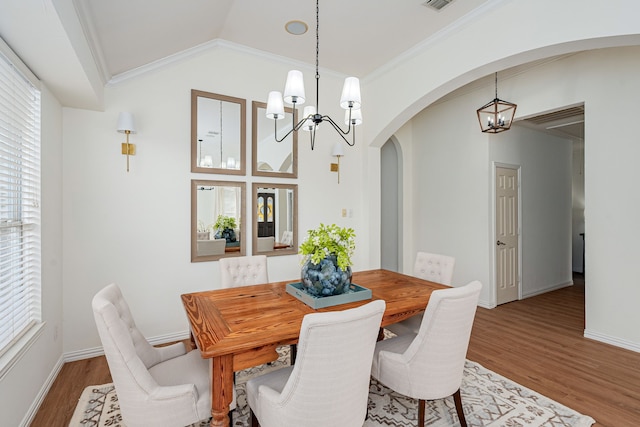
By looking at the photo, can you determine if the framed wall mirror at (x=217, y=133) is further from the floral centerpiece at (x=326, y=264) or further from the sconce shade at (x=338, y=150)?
the floral centerpiece at (x=326, y=264)

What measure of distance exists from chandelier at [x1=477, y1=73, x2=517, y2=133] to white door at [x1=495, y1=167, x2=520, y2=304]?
0.92m

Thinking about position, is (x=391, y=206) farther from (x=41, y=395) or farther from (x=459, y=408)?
(x=41, y=395)

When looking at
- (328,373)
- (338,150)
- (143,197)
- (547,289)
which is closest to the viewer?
(328,373)

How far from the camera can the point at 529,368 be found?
2.71 meters

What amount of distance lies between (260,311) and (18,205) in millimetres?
1780

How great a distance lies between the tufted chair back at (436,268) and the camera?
278 centimetres

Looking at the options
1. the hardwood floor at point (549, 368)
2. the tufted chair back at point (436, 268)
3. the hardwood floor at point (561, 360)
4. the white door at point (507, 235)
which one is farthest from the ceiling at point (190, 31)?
the hardwood floor at point (561, 360)

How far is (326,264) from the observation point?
200cm

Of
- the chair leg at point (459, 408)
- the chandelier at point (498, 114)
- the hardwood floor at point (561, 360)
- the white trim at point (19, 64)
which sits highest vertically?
the chandelier at point (498, 114)

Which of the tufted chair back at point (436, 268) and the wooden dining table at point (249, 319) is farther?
the tufted chair back at point (436, 268)

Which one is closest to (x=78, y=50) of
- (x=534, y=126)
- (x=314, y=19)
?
(x=314, y=19)

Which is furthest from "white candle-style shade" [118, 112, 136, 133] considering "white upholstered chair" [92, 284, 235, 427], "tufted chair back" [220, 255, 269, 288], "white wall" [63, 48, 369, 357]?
"white upholstered chair" [92, 284, 235, 427]

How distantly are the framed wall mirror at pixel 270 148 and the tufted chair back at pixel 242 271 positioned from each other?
1.17 metres

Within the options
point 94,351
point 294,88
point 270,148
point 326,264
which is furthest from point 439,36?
point 94,351
